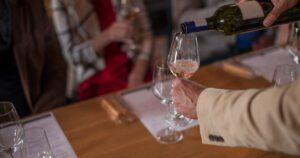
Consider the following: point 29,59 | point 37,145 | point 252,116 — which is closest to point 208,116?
point 252,116

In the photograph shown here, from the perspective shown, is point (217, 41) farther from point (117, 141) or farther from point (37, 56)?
point (117, 141)

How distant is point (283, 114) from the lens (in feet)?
2.41

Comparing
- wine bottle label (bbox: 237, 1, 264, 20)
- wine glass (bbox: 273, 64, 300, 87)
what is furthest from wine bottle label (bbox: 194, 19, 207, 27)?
wine glass (bbox: 273, 64, 300, 87)

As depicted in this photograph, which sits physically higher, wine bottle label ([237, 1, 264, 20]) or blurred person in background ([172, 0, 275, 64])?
wine bottle label ([237, 1, 264, 20])

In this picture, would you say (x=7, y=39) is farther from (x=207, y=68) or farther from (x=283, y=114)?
(x=283, y=114)

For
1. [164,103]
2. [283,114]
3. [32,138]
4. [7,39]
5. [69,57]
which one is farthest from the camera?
[69,57]

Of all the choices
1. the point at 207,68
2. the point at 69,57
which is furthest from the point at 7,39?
the point at 207,68

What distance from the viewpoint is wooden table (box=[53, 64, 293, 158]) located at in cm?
99

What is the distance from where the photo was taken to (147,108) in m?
1.21

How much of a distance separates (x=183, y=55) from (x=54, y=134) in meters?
0.44

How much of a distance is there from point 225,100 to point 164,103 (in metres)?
0.33

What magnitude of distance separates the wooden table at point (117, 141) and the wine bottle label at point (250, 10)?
353mm

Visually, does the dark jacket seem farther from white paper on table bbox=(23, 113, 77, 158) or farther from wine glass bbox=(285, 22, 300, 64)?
wine glass bbox=(285, 22, 300, 64)

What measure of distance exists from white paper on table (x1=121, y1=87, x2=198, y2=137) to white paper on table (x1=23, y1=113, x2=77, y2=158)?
0.23 m
